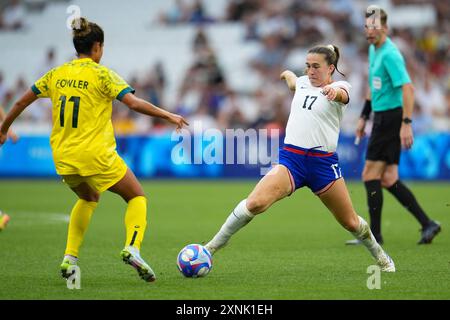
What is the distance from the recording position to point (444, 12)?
2670cm

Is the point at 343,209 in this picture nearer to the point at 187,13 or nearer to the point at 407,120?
the point at 407,120

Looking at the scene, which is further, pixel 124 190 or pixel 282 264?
pixel 282 264

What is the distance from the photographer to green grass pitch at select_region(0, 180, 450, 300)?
7.24 metres

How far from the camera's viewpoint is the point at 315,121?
7965 millimetres

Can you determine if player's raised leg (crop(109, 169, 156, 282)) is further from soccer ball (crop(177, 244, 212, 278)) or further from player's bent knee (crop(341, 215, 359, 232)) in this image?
player's bent knee (crop(341, 215, 359, 232))

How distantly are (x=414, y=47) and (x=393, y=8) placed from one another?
2.64 meters

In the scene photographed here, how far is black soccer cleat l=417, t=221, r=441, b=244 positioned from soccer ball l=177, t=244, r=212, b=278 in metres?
3.78

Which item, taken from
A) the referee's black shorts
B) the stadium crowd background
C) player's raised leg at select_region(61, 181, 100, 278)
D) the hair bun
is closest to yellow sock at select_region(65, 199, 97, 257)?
player's raised leg at select_region(61, 181, 100, 278)

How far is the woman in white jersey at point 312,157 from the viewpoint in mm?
7910

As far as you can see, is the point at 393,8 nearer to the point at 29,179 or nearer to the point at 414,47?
the point at 414,47

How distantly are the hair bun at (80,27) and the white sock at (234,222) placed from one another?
2034mm

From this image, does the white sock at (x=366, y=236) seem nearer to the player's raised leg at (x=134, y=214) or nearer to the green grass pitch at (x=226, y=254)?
the green grass pitch at (x=226, y=254)
